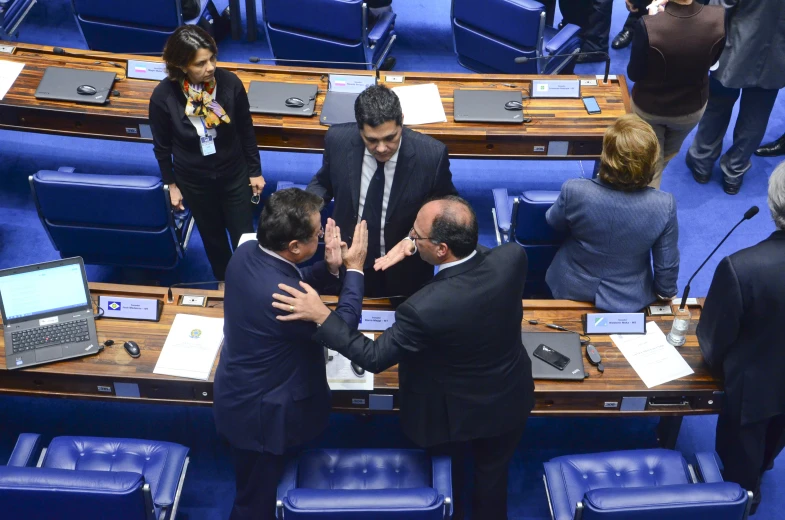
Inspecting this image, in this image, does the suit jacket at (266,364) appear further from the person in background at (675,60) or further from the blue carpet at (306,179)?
the person in background at (675,60)

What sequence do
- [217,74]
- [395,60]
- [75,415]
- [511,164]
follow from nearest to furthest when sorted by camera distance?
1. [217,74]
2. [75,415]
3. [511,164]
4. [395,60]

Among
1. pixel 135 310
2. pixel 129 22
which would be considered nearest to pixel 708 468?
pixel 135 310

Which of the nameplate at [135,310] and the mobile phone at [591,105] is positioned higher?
the mobile phone at [591,105]

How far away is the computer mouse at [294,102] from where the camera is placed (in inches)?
180

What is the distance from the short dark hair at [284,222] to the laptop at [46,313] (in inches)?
41.9

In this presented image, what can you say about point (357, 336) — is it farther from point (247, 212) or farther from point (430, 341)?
point (247, 212)

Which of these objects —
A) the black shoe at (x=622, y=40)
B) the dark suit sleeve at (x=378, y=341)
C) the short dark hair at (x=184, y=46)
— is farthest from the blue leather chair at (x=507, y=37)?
the dark suit sleeve at (x=378, y=341)

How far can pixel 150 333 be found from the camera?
338 centimetres

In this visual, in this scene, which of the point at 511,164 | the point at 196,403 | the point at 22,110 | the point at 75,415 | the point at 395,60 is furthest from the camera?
the point at 395,60

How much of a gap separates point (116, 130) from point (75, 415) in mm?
1597

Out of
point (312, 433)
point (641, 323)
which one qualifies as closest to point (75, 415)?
point (312, 433)

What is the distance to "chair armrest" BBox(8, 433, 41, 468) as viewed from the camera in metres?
3.09

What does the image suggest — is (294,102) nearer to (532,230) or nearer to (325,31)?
(325,31)

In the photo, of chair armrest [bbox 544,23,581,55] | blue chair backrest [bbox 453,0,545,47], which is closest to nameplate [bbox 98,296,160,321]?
blue chair backrest [bbox 453,0,545,47]
